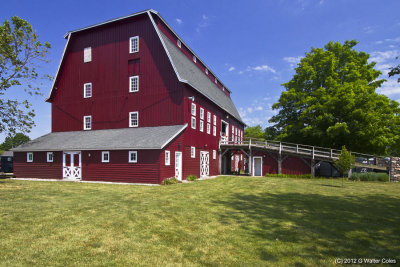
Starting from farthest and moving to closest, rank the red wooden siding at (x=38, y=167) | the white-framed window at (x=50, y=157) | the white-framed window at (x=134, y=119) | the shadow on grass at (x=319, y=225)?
the white-framed window at (x=134, y=119) < the white-framed window at (x=50, y=157) < the red wooden siding at (x=38, y=167) < the shadow on grass at (x=319, y=225)

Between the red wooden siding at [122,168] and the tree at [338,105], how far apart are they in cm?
1884

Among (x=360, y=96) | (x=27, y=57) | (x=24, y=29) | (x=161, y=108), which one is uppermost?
(x=24, y=29)

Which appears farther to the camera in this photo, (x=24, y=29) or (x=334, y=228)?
(x=24, y=29)

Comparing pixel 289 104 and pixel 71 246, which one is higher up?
pixel 289 104

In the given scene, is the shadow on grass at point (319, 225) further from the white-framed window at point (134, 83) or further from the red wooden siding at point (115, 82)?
the white-framed window at point (134, 83)

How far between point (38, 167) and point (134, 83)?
11679 mm

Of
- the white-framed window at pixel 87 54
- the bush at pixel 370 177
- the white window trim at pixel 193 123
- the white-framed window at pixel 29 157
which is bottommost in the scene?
the bush at pixel 370 177

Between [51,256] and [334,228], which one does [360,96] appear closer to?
[334,228]

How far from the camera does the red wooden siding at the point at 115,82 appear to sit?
846 inches

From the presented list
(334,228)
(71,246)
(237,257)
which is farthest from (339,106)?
(71,246)

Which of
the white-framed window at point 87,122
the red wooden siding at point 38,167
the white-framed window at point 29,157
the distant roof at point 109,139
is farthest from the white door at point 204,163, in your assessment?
the white-framed window at point 29,157

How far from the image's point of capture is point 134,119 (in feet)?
74.3

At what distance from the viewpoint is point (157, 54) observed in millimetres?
21734

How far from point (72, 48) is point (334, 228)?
27.8 meters
